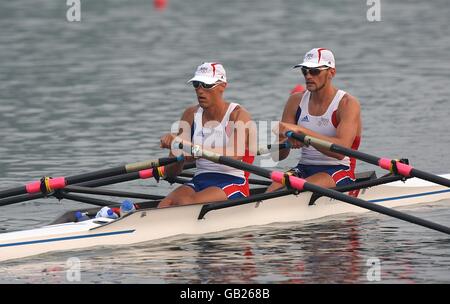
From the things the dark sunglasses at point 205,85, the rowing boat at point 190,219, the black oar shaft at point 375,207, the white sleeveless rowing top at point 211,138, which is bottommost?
the rowing boat at point 190,219

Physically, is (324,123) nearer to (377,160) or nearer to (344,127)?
(344,127)

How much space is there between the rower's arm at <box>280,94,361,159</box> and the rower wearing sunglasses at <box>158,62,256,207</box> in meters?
0.76

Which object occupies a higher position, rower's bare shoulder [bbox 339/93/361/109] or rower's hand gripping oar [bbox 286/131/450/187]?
rower's bare shoulder [bbox 339/93/361/109]

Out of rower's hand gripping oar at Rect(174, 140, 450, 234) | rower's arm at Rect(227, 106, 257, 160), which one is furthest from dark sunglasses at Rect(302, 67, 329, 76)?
rower's hand gripping oar at Rect(174, 140, 450, 234)

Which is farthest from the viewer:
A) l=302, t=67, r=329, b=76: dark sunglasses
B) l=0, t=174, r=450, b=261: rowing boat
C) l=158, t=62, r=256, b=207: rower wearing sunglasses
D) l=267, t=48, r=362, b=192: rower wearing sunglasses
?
l=302, t=67, r=329, b=76: dark sunglasses

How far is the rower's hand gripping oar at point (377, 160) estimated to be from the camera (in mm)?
15312

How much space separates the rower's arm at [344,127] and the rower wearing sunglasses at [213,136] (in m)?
0.76

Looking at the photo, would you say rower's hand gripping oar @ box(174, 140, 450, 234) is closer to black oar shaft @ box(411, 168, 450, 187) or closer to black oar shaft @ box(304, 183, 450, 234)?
black oar shaft @ box(304, 183, 450, 234)

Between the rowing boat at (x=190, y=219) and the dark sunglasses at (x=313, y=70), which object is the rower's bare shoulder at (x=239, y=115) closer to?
the rowing boat at (x=190, y=219)

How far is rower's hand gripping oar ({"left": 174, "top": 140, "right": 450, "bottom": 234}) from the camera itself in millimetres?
14828

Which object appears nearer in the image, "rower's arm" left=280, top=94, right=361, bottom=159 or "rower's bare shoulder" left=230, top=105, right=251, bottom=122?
"rower's bare shoulder" left=230, top=105, right=251, bottom=122

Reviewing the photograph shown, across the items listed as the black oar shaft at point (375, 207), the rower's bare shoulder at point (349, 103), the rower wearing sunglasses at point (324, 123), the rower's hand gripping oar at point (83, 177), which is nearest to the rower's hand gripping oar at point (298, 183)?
the black oar shaft at point (375, 207)
